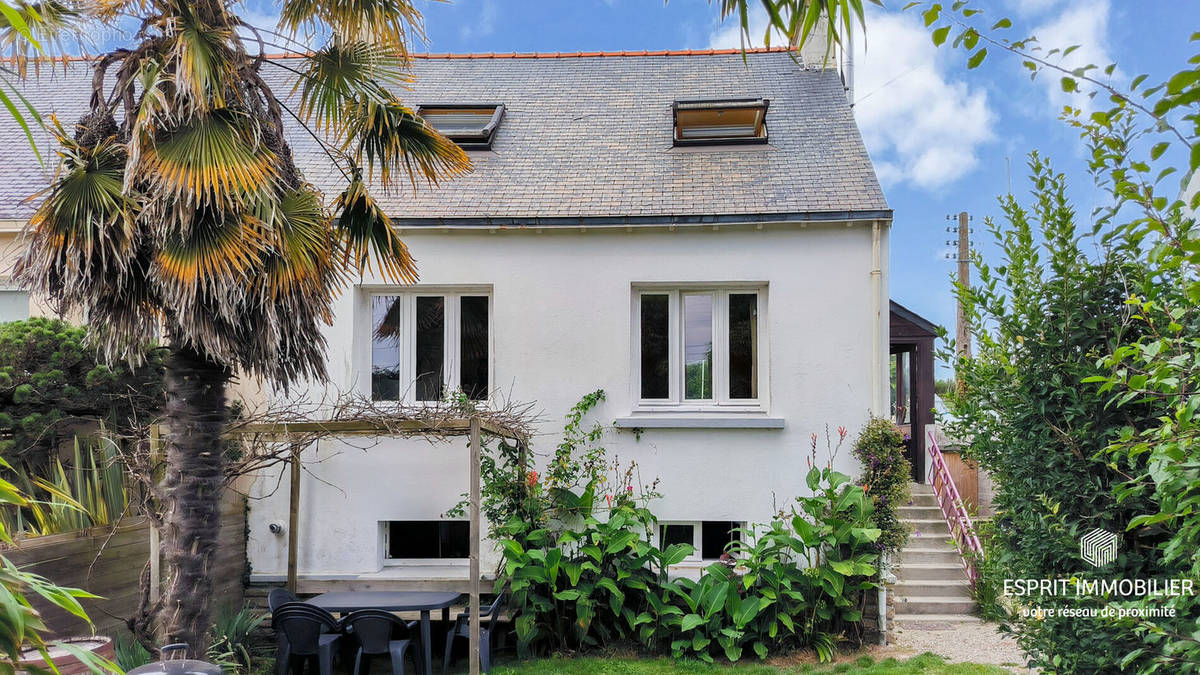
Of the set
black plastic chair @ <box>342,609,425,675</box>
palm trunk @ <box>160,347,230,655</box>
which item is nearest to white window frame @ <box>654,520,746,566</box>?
black plastic chair @ <box>342,609,425,675</box>

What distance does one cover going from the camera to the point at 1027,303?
466 centimetres

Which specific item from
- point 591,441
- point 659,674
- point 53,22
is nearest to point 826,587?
point 659,674

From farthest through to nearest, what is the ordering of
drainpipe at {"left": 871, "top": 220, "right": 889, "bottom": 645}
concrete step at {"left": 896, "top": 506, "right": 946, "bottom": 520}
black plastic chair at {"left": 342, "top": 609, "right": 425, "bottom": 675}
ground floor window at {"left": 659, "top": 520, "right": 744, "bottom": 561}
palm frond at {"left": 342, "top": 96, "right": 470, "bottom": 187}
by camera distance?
1. concrete step at {"left": 896, "top": 506, "right": 946, "bottom": 520}
2. ground floor window at {"left": 659, "top": 520, "right": 744, "bottom": 561}
3. drainpipe at {"left": 871, "top": 220, "right": 889, "bottom": 645}
4. black plastic chair at {"left": 342, "top": 609, "right": 425, "bottom": 675}
5. palm frond at {"left": 342, "top": 96, "right": 470, "bottom": 187}

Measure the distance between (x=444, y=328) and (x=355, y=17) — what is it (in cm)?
448

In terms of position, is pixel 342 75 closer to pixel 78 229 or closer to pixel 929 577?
pixel 78 229

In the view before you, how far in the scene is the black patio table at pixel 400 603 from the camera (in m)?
8.53

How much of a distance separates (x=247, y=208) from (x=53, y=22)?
199cm

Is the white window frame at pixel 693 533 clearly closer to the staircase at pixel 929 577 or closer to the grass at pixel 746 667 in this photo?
the grass at pixel 746 667

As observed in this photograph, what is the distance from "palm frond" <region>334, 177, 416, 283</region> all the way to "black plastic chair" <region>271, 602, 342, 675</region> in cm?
331

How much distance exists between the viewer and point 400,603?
865 centimetres

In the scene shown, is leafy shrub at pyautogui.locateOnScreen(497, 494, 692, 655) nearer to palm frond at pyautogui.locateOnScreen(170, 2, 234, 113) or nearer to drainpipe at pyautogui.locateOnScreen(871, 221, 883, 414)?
drainpipe at pyautogui.locateOnScreen(871, 221, 883, 414)

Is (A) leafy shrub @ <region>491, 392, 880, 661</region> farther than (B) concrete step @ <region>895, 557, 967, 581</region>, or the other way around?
(B) concrete step @ <region>895, 557, 967, 581</region>

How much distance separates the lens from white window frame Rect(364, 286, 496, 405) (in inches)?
429

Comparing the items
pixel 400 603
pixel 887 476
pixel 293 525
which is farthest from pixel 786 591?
pixel 293 525
